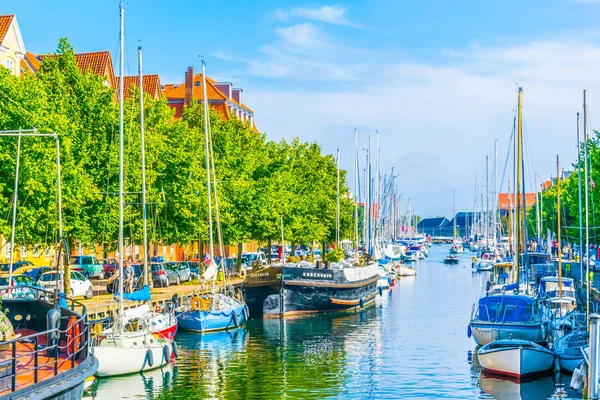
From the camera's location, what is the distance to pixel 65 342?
2130cm

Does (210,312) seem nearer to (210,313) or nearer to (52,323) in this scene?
(210,313)

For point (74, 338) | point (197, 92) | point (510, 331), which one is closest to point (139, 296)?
point (510, 331)

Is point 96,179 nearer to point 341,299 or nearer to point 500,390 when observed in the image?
point 341,299

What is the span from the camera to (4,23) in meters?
69.6

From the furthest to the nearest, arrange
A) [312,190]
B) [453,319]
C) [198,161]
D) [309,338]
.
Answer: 1. [312,190]
2. [198,161]
3. [453,319]
4. [309,338]

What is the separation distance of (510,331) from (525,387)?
7185 millimetres

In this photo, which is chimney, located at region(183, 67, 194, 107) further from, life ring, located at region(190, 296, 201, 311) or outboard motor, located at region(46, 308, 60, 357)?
outboard motor, located at region(46, 308, 60, 357)

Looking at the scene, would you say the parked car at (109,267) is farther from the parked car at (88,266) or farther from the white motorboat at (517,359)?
the white motorboat at (517,359)

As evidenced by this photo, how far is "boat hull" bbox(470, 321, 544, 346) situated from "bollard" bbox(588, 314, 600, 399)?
1267 centimetres

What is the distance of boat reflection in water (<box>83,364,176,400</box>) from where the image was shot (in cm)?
3231

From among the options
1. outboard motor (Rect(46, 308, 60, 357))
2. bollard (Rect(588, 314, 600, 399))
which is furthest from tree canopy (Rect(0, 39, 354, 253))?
bollard (Rect(588, 314, 600, 399))

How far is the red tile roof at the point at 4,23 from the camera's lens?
221 ft

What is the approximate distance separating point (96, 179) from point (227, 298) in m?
9.62

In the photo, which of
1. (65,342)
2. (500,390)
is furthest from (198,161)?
(65,342)
